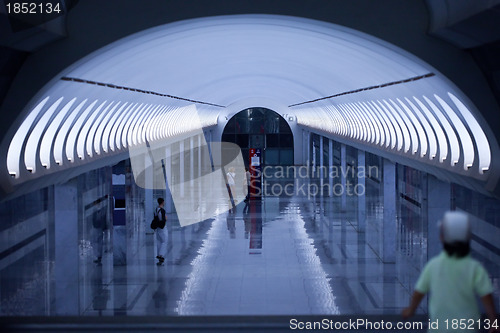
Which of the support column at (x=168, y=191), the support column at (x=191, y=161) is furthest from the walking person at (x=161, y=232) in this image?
the support column at (x=191, y=161)

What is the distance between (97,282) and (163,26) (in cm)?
976

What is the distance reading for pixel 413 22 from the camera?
966 cm

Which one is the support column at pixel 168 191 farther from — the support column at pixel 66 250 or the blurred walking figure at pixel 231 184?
the support column at pixel 66 250

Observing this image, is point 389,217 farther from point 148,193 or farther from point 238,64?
point 148,193

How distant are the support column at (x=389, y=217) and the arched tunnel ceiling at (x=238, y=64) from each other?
1.09 metres

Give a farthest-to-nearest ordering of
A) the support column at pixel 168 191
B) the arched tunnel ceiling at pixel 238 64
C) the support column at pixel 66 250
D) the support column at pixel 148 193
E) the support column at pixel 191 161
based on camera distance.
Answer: the support column at pixel 191 161 → the support column at pixel 168 191 → the support column at pixel 148 193 → the support column at pixel 66 250 → the arched tunnel ceiling at pixel 238 64

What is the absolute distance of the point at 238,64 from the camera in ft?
78.9

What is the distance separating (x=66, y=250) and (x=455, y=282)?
1309cm

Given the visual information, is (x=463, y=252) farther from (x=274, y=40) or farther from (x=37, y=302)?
(x=37, y=302)

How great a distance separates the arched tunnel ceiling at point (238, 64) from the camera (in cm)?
1121

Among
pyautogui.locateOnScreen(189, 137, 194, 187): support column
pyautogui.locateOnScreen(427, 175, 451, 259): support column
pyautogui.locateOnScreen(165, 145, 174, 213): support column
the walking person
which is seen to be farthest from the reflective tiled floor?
pyautogui.locateOnScreen(189, 137, 194, 187): support column

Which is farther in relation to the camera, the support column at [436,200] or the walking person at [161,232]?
the walking person at [161,232]

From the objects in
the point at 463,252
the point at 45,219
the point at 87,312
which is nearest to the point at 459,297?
the point at 463,252

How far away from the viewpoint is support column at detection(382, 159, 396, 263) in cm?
2050
